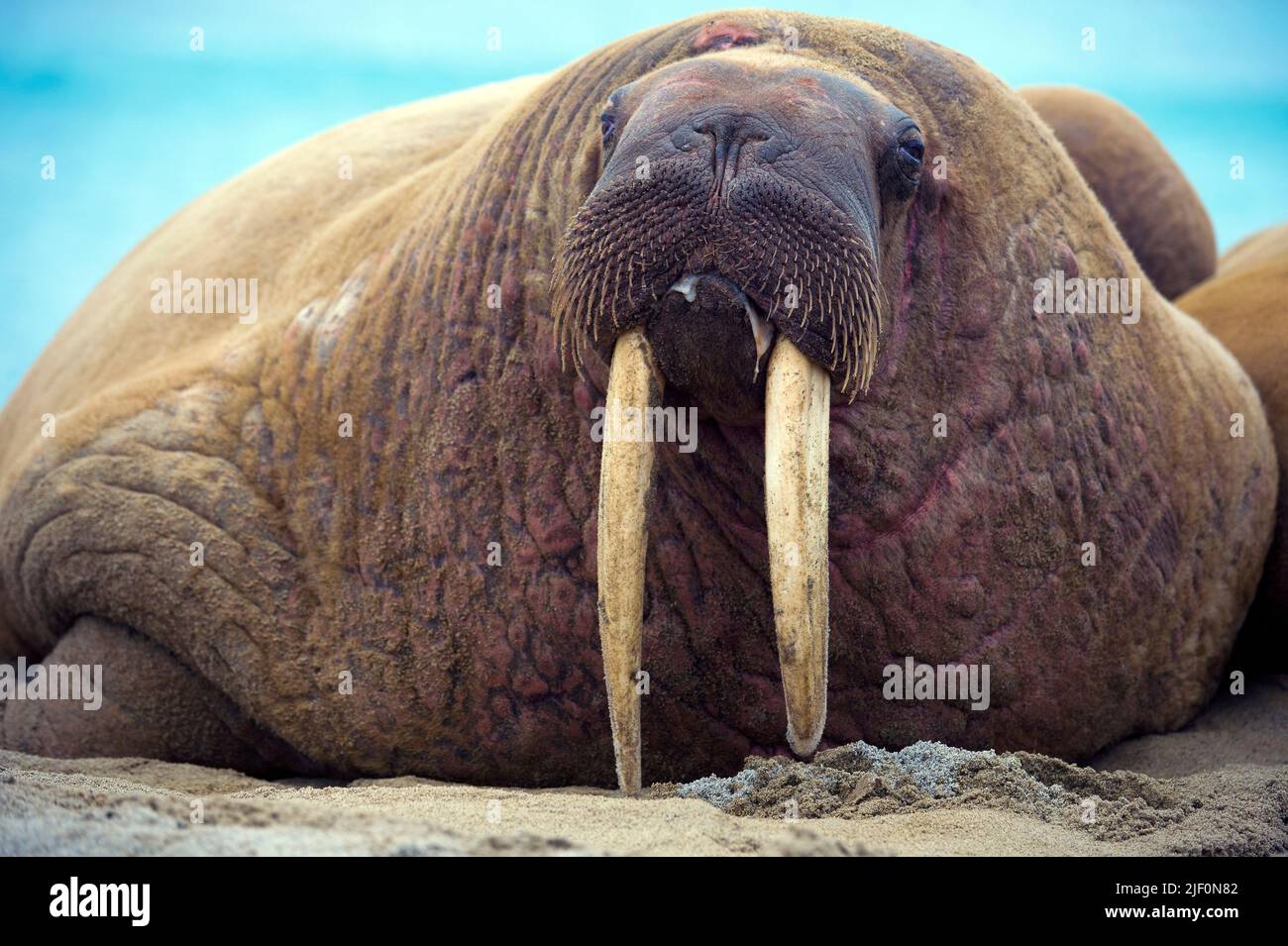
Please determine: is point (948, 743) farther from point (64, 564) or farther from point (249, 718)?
point (64, 564)

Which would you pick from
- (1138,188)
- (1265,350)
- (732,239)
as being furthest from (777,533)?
(1138,188)

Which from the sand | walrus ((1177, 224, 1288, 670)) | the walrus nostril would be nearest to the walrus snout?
the walrus nostril

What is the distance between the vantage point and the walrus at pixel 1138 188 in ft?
26.6

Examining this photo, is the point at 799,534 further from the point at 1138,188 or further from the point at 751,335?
the point at 1138,188

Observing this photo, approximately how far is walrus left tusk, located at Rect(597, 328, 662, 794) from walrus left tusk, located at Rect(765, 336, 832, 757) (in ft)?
0.95

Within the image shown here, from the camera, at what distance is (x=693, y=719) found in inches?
171

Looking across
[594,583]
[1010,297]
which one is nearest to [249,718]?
[594,583]

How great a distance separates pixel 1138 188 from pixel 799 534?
538 cm

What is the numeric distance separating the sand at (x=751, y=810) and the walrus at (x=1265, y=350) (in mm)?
685

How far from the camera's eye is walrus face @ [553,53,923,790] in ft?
11.4

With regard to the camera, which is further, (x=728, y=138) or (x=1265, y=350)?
(x=1265, y=350)

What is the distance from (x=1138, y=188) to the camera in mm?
8133

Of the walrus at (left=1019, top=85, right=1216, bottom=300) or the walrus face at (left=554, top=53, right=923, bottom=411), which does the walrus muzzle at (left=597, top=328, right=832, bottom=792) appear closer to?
the walrus face at (left=554, top=53, right=923, bottom=411)
